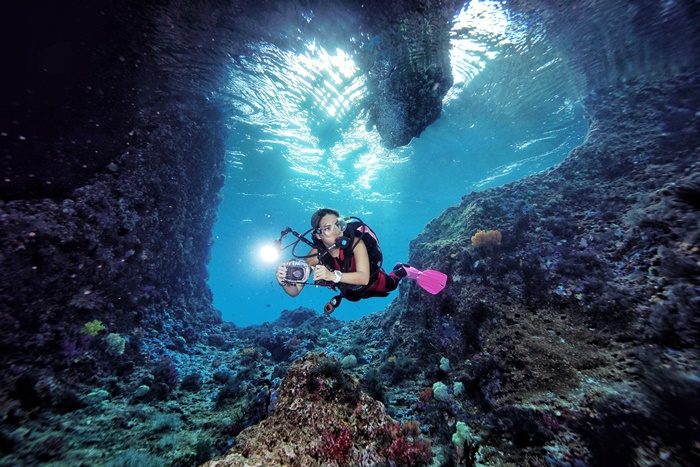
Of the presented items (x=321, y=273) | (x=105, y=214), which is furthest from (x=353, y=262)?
(x=105, y=214)

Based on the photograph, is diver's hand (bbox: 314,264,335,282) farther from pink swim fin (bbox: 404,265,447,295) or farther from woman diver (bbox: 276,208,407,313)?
pink swim fin (bbox: 404,265,447,295)

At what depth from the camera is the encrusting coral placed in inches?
103

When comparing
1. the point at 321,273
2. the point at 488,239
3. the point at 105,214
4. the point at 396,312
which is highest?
the point at 105,214

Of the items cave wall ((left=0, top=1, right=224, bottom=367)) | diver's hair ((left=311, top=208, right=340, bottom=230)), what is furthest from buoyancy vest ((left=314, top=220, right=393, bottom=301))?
cave wall ((left=0, top=1, right=224, bottom=367))

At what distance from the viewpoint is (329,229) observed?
4.41m

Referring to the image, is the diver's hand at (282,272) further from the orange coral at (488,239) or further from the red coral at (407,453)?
the orange coral at (488,239)

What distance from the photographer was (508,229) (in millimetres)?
8680

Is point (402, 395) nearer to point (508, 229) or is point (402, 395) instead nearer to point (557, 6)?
point (508, 229)

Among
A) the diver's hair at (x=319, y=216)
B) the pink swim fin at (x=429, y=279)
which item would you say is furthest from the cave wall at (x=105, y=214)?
the pink swim fin at (x=429, y=279)

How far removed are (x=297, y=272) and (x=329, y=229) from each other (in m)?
1.00

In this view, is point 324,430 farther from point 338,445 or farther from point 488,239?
point 488,239

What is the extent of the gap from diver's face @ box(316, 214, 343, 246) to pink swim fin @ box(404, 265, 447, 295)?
273cm

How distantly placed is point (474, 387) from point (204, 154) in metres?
16.1

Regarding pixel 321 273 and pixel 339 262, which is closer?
pixel 321 273
